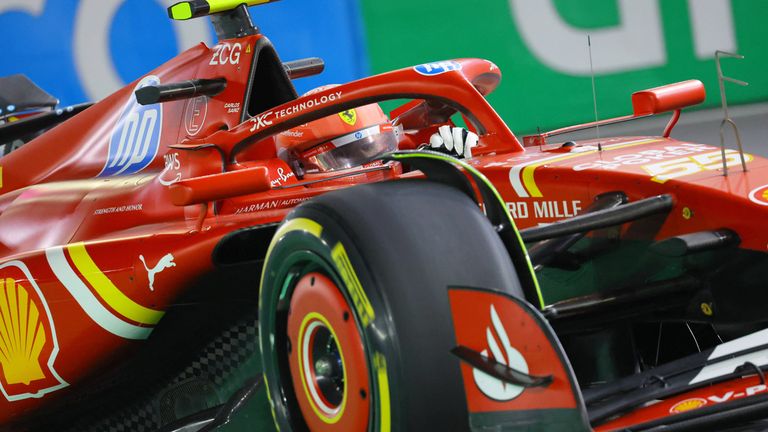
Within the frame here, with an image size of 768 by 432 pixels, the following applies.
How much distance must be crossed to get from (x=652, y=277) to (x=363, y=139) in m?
1.30

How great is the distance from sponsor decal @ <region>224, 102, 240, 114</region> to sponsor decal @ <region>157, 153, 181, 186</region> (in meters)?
0.23

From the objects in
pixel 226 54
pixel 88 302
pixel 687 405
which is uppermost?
pixel 226 54

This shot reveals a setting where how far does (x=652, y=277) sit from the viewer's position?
2908 millimetres

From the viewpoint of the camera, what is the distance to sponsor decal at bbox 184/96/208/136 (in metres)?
3.72

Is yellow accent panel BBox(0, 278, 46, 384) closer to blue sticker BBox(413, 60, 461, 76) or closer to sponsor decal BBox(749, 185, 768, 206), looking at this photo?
blue sticker BBox(413, 60, 461, 76)

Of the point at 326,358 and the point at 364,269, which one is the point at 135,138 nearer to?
the point at 326,358

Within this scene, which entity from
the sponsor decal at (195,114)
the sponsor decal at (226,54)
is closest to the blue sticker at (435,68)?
the sponsor decal at (226,54)

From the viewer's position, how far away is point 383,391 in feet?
6.79

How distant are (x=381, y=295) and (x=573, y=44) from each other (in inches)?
273

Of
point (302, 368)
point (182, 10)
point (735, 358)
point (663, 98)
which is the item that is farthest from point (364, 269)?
point (182, 10)

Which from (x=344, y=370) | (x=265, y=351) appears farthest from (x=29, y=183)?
(x=344, y=370)

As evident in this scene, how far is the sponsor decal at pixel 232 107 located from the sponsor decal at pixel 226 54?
16cm

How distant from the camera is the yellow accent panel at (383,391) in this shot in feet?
6.75

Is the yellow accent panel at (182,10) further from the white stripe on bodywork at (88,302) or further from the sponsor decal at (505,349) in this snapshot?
the sponsor decal at (505,349)
